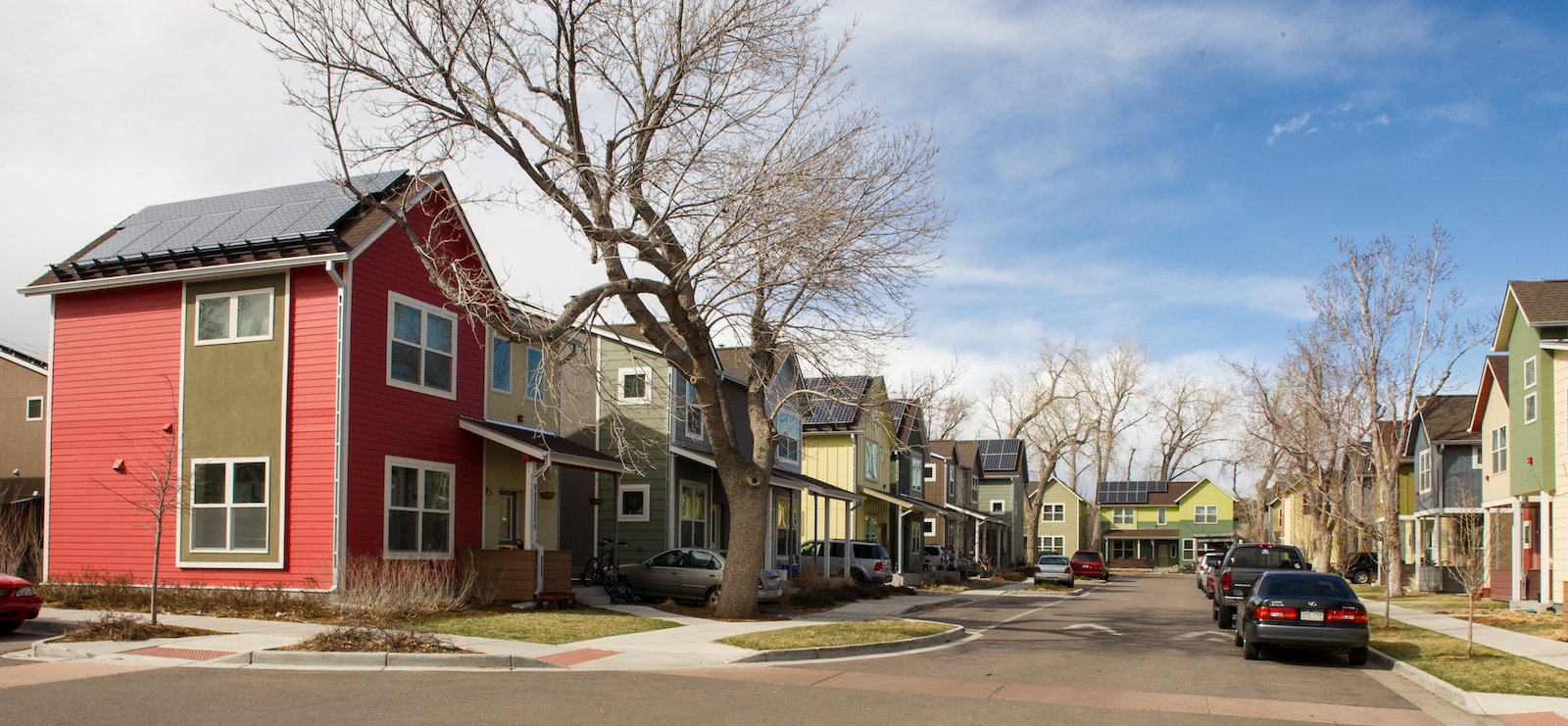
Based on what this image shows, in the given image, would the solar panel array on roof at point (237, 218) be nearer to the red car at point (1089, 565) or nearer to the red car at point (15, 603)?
the red car at point (15, 603)

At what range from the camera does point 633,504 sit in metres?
30.6

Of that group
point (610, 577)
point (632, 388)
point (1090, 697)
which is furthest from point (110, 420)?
point (1090, 697)

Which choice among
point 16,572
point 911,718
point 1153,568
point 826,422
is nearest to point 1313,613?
point 911,718

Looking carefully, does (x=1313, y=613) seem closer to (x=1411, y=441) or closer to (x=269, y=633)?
(x=269, y=633)

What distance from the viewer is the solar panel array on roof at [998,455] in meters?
79.1

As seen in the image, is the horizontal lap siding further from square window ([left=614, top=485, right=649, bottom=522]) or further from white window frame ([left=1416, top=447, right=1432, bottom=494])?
white window frame ([left=1416, top=447, right=1432, bottom=494])

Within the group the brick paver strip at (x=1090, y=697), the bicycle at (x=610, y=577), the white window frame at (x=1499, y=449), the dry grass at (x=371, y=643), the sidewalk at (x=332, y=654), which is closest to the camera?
the brick paver strip at (x=1090, y=697)

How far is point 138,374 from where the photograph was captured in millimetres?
21078

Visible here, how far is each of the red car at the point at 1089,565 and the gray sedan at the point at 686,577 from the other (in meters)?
32.4

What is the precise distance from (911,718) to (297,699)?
18.7 ft

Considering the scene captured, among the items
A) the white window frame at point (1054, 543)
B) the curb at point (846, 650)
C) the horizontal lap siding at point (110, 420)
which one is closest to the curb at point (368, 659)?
the curb at point (846, 650)

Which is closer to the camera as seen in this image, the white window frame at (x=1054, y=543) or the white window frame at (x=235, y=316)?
the white window frame at (x=235, y=316)

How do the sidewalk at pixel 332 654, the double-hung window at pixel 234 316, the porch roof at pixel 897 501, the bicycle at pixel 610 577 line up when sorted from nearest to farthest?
1. the sidewalk at pixel 332 654
2. the double-hung window at pixel 234 316
3. the bicycle at pixel 610 577
4. the porch roof at pixel 897 501

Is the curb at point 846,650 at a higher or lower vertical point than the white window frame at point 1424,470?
lower
